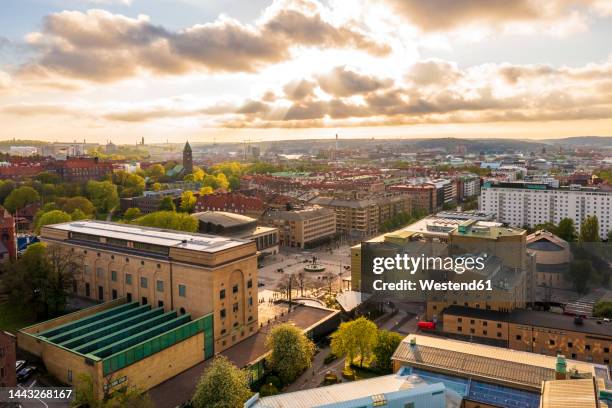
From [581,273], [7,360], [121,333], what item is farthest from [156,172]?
[7,360]

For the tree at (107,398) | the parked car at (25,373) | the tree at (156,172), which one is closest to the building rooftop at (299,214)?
the parked car at (25,373)

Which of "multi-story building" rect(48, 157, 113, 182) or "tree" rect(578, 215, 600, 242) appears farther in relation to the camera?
"multi-story building" rect(48, 157, 113, 182)

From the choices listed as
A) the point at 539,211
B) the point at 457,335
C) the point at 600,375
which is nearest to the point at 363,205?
the point at 539,211

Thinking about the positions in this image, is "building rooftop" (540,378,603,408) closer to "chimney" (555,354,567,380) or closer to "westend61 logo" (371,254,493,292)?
"chimney" (555,354,567,380)

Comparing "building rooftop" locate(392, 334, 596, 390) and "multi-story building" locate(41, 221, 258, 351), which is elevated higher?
"multi-story building" locate(41, 221, 258, 351)

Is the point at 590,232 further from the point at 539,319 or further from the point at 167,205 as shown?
the point at 167,205

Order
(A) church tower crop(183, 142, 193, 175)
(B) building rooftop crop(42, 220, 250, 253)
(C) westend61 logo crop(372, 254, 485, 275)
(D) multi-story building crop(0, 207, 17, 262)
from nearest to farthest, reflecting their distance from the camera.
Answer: (B) building rooftop crop(42, 220, 250, 253)
(C) westend61 logo crop(372, 254, 485, 275)
(D) multi-story building crop(0, 207, 17, 262)
(A) church tower crop(183, 142, 193, 175)

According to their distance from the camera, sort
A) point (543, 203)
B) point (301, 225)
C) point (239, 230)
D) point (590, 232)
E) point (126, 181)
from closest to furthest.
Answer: point (590, 232) < point (239, 230) < point (301, 225) < point (543, 203) < point (126, 181)

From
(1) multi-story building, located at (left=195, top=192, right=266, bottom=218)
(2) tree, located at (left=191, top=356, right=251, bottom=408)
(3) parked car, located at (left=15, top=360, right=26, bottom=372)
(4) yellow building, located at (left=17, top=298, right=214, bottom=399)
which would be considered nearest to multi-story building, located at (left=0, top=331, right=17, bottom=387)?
(3) parked car, located at (left=15, top=360, right=26, bottom=372)
